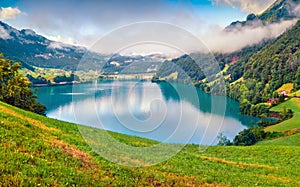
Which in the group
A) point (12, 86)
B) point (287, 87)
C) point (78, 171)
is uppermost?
point (287, 87)

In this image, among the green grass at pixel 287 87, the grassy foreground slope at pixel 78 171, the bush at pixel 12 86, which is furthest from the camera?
the green grass at pixel 287 87

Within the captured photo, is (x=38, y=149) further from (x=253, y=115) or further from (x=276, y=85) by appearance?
(x=276, y=85)

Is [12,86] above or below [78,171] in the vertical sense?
above

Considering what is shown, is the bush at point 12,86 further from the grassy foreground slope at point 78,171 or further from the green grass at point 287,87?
the green grass at point 287,87

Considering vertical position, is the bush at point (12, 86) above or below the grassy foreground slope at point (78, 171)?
above

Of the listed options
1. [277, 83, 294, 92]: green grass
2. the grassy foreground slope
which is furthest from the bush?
[277, 83, 294, 92]: green grass

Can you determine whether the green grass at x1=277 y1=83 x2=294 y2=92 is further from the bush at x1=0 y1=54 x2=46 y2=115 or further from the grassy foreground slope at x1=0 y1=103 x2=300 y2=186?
the grassy foreground slope at x1=0 y1=103 x2=300 y2=186

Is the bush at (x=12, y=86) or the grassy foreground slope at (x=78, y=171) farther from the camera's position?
the bush at (x=12, y=86)

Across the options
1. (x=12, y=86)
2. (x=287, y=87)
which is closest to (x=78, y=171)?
(x=12, y=86)

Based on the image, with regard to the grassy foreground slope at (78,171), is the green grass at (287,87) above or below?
above

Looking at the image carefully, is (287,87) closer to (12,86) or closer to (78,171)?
(12,86)

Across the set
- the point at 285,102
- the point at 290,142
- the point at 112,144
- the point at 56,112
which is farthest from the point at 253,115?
the point at 112,144

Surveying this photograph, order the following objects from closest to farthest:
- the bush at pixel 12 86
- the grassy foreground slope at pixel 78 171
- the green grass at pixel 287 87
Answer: the grassy foreground slope at pixel 78 171 → the bush at pixel 12 86 → the green grass at pixel 287 87

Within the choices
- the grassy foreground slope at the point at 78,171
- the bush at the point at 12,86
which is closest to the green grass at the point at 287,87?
the bush at the point at 12,86
